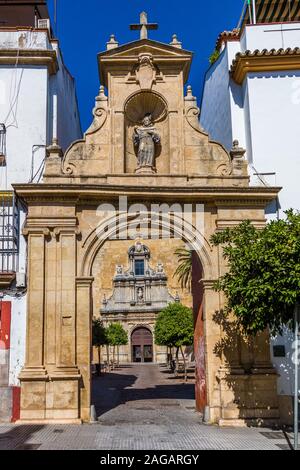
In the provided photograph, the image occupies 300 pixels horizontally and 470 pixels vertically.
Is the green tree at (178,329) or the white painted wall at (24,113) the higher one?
the white painted wall at (24,113)

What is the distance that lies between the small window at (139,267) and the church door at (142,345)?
16.5 ft

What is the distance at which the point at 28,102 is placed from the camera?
47.0 feet

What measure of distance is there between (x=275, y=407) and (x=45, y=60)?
1018cm

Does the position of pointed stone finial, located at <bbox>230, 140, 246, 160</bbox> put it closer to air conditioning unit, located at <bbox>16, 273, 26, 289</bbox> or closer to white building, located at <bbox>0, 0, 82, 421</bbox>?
white building, located at <bbox>0, 0, 82, 421</bbox>

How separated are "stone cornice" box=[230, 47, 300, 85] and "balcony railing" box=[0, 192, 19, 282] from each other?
22.0 feet

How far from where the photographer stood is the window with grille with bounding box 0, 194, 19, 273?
1295 centimetres

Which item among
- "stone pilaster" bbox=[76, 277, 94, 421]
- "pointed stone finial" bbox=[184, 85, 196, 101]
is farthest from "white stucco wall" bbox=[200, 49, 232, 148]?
"stone pilaster" bbox=[76, 277, 94, 421]

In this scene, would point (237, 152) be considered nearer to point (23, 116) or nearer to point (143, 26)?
point (143, 26)

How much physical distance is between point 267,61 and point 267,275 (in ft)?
22.6

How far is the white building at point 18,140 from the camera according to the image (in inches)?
491

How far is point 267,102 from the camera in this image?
14398 mm

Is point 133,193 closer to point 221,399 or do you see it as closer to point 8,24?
point 221,399

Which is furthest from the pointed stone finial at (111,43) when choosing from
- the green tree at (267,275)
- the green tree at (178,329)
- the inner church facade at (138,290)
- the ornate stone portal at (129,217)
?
the inner church facade at (138,290)

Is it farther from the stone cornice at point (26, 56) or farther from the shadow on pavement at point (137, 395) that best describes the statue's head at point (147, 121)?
the shadow on pavement at point (137, 395)
